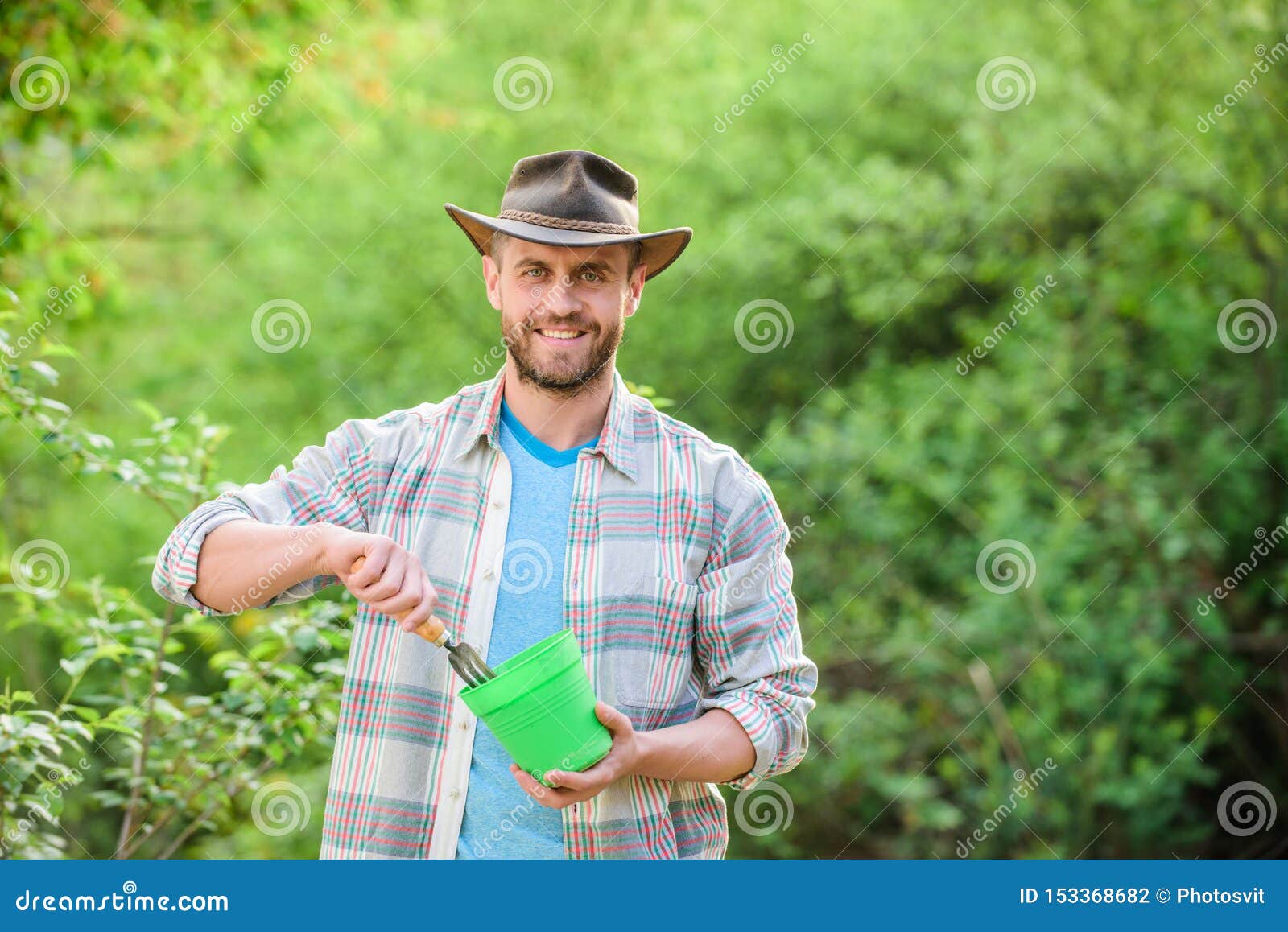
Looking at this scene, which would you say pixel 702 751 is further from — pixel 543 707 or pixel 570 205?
pixel 570 205

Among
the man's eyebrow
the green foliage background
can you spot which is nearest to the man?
the man's eyebrow

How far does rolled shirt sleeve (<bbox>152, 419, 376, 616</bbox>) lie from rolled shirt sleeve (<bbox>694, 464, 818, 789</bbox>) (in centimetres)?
59

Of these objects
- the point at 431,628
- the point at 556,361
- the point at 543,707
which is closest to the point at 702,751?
the point at 543,707

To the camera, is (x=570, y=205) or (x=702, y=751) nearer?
(x=702, y=751)

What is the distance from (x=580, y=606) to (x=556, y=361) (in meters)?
0.41

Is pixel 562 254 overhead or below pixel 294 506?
overhead

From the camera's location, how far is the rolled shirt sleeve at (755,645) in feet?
6.37

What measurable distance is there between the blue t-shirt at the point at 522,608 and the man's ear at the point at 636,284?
10.3 inches

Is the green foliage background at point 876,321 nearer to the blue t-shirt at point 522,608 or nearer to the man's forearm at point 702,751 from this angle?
the blue t-shirt at point 522,608

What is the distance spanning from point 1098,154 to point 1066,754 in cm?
296

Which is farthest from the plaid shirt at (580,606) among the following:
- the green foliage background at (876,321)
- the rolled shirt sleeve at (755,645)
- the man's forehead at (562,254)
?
the green foliage background at (876,321)

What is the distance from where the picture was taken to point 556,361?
205 cm

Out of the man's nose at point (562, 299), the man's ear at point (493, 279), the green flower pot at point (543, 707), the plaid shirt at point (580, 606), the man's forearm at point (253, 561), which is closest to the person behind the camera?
the green flower pot at point (543, 707)

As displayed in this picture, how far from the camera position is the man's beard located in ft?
6.74
